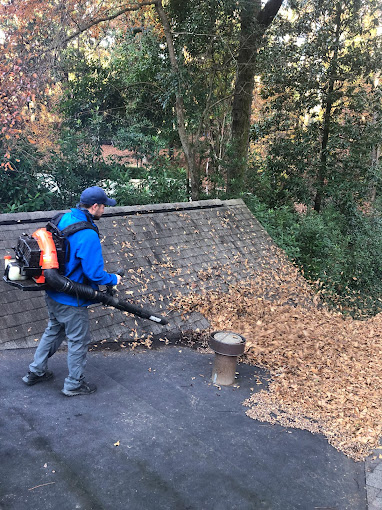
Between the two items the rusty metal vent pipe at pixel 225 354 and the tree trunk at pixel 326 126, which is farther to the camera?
the tree trunk at pixel 326 126

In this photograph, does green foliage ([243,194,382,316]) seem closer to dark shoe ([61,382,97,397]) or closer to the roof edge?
the roof edge

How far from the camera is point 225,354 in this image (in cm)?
531

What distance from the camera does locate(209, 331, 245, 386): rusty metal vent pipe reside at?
5.30m

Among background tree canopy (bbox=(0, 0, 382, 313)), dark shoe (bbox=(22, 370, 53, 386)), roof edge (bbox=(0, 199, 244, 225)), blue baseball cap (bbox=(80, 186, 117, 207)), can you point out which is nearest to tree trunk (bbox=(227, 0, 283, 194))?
background tree canopy (bbox=(0, 0, 382, 313))

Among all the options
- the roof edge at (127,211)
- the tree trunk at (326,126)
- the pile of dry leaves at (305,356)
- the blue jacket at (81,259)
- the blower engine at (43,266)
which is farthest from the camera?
the tree trunk at (326,126)

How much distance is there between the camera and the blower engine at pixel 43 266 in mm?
4223

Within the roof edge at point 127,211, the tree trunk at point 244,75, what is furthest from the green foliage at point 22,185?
the tree trunk at point 244,75

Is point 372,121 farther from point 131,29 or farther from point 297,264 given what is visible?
point 131,29

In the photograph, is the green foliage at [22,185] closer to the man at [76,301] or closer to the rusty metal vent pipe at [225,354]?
the man at [76,301]

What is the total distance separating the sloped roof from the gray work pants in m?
0.83

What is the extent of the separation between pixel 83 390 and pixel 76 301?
104 centimetres

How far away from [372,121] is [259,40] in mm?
5645

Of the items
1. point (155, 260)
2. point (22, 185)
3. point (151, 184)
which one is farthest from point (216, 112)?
point (155, 260)

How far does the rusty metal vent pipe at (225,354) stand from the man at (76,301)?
158cm
